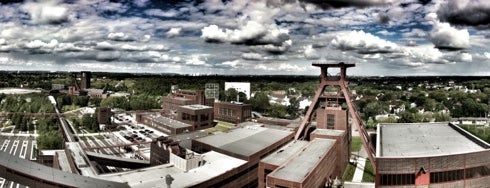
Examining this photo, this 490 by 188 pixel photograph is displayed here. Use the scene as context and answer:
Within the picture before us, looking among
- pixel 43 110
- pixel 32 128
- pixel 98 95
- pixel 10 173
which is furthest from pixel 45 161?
pixel 98 95

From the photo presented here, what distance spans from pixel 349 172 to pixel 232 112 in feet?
159

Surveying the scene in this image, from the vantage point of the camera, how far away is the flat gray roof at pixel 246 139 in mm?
49188

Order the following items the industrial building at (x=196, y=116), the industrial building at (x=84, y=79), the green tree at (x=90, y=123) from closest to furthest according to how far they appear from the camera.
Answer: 1. the industrial building at (x=196, y=116)
2. the green tree at (x=90, y=123)
3. the industrial building at (x=84, y=79)

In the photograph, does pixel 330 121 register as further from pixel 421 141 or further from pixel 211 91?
pixel 211 91

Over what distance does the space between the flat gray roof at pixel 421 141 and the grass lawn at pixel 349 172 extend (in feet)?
24.1

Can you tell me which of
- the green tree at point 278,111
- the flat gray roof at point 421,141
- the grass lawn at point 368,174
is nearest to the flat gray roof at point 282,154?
the grass lawn at point 368,174

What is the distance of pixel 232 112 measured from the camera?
9900cm

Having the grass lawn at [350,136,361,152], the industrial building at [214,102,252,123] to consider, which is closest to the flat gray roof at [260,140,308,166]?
the grass lawn at [350,136,361,152]

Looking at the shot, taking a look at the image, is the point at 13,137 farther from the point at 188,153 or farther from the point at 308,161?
the point at 308,161

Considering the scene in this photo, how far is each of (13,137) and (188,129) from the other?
43869mm

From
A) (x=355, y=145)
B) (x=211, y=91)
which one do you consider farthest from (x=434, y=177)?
(x=211, y=91)

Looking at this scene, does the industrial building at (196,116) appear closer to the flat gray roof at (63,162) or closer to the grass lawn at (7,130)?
the flat gray roof at (63,162)

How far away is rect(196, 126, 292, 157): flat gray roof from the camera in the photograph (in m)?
49.2

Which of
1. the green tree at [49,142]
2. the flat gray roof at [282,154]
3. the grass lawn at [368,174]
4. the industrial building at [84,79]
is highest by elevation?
the industrial building at [84,79]
